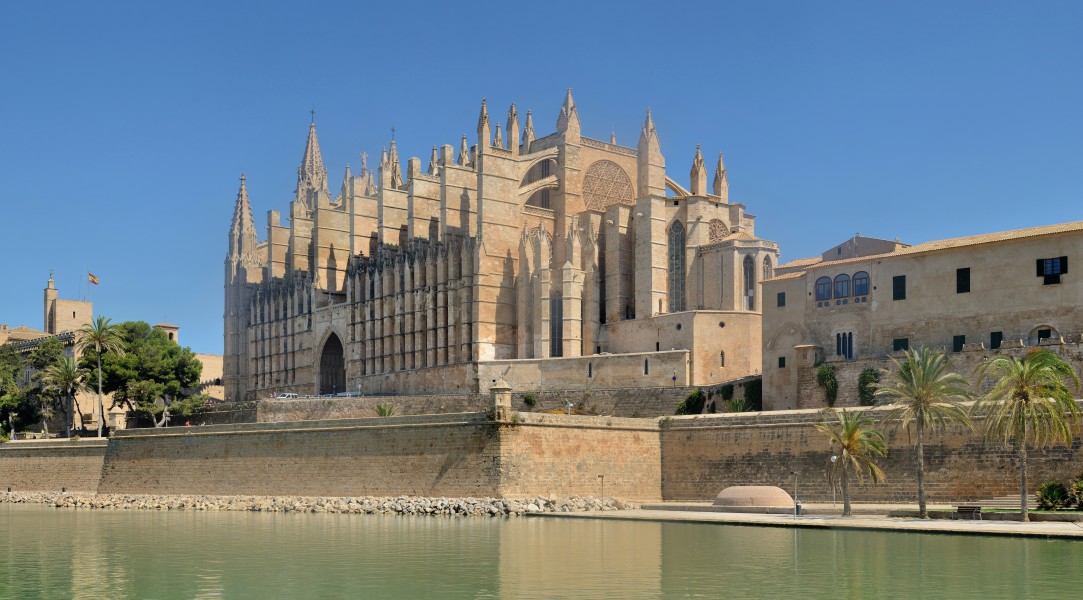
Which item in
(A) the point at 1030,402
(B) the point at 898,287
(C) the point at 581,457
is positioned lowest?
(C) the point at 581,457

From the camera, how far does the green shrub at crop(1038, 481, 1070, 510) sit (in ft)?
108

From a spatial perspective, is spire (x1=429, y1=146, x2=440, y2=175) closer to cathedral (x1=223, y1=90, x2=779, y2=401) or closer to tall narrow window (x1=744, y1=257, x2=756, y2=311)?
cathedral (x1=223, y1=90, x2=779, y2=401)

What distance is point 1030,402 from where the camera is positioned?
31562 mm

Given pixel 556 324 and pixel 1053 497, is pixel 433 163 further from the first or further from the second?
pixel 1053 497

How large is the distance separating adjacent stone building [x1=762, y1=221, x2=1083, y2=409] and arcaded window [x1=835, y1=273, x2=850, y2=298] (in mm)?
34

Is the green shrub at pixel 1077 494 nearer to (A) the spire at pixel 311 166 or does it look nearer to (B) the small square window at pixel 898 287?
(B) the small square window at pixel 898 287

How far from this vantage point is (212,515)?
4366 centimetres

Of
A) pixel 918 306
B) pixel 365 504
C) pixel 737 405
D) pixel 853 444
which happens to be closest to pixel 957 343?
pixel 918 306

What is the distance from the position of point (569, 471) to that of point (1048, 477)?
47.5 feet

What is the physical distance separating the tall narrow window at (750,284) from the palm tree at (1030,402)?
21.3 m

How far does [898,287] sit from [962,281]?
89.0 inches

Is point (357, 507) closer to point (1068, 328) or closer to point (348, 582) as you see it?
point (348, 582)

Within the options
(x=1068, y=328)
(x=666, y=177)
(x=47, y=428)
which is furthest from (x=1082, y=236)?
(x=47, y=428)

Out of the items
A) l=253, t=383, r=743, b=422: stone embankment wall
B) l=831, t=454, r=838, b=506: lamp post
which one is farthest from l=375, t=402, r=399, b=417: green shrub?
l=831, t=454, r=838, b=506: lamp post
